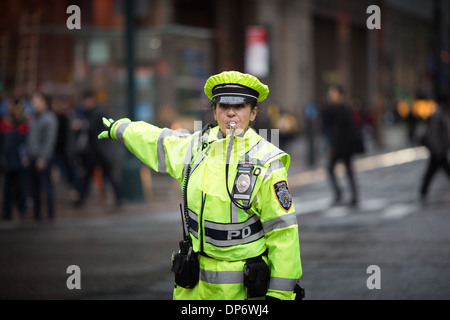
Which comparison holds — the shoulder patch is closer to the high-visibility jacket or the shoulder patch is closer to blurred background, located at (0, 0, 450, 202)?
the high-visibility jacket

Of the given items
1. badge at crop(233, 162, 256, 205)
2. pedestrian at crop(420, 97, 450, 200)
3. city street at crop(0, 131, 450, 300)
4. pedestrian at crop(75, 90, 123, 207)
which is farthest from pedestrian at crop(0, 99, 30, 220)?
badge at crop(233, 162, 256, 205)

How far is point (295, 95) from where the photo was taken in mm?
42281

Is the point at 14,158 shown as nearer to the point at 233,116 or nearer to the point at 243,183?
the point at 233,116

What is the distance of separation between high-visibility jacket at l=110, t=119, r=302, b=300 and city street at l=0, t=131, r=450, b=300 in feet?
10.6

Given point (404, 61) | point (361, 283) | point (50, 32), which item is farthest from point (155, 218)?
point (404, 61)

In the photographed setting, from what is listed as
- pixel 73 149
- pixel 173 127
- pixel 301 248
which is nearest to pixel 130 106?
pixel 73 149

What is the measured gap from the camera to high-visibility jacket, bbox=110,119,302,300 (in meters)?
3.69

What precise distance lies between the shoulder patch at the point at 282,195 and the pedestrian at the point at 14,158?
8.99 metres

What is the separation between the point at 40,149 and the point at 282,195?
8.40 metres

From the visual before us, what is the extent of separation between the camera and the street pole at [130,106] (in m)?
14.2

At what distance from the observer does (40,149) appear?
456 inches

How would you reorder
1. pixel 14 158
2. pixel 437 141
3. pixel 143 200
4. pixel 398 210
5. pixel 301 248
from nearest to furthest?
pixel 301 248, pixel 14 158, pixel 398 210, pixel 437 141, pixel 143 200

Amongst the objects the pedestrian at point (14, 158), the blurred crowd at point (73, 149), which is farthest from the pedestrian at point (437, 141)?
the pedestrian at point (14, 158)
